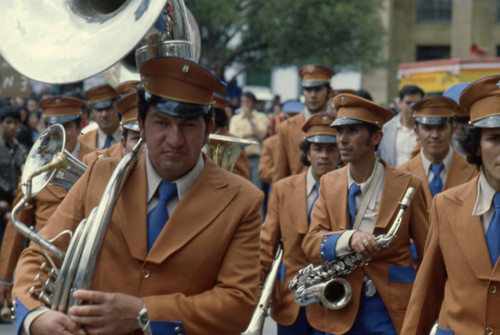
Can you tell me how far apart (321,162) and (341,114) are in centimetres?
87

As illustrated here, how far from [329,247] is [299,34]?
2652 centimetres

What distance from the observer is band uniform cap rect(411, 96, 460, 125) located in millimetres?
8242

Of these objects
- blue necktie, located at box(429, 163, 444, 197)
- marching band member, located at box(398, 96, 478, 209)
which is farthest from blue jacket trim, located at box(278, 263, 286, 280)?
blue necktie, located at box(429, 163, 444, 197)

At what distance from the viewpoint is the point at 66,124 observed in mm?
8383

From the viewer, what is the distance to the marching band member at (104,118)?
9289 mm

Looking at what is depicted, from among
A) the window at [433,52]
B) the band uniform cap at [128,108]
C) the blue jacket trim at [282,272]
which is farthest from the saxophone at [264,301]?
the window at [433,52]

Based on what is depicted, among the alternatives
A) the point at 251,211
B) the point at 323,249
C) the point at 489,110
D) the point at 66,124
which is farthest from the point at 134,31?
the point at 66,124

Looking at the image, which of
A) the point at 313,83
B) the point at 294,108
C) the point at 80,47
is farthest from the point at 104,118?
the point at 80,47

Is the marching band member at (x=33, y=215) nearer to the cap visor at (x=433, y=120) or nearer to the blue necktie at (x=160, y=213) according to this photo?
A: the cap visor at (x=433, y=120)

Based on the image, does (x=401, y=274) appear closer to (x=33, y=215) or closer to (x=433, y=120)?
(x=433, y=120)

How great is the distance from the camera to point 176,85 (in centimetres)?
373

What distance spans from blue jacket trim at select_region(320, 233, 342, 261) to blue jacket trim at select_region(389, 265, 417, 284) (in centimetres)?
37

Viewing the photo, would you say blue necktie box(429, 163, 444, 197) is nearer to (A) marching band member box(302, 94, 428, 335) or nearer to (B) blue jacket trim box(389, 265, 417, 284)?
(A) marching band member box(302, 94, 428, 335)

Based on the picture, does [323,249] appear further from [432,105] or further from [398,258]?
[432,105]
